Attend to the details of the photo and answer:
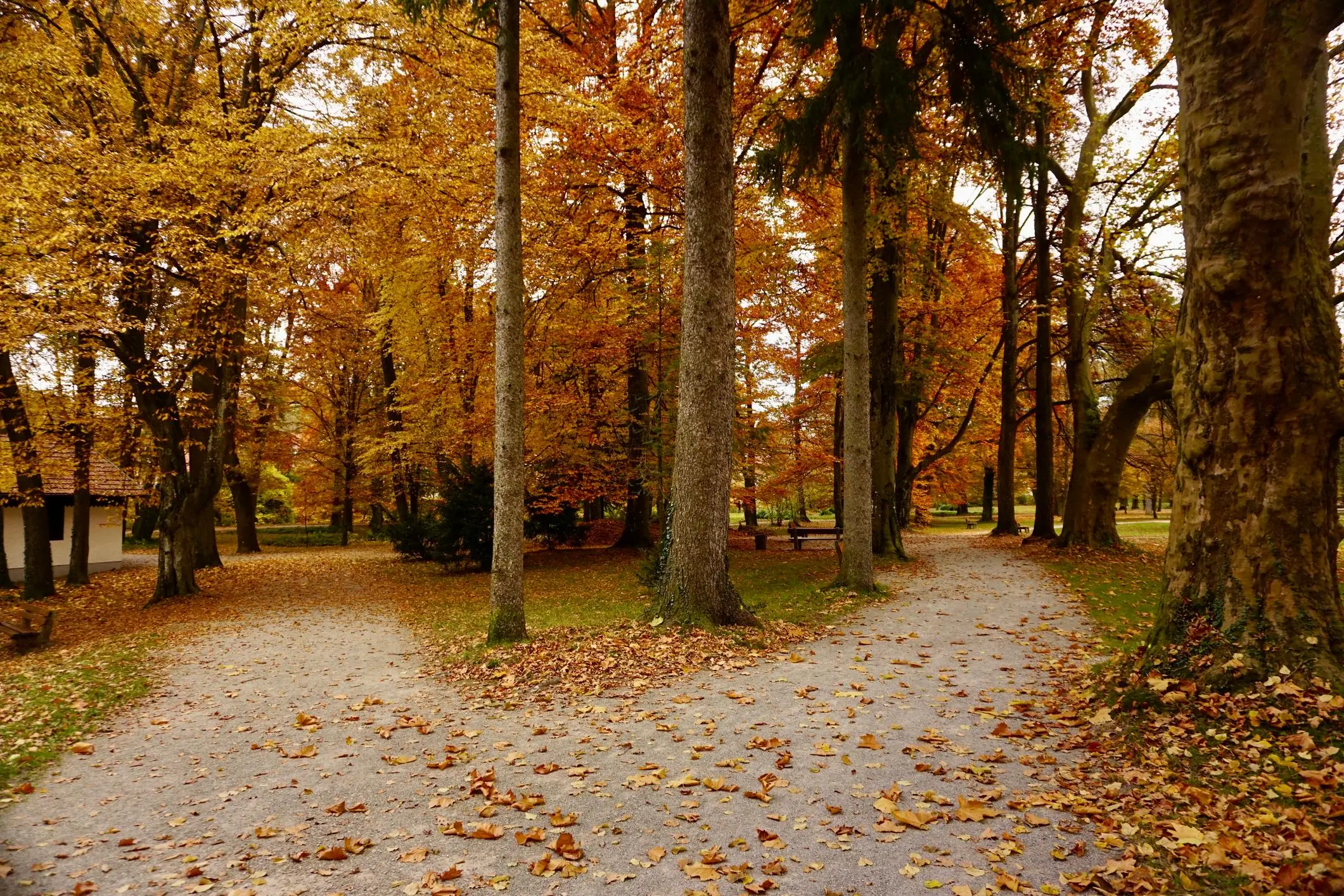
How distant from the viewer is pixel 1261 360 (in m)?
4.48

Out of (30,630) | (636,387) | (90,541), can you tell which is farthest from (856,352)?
(90,541)

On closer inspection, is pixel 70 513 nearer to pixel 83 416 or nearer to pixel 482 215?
pixel 83 416

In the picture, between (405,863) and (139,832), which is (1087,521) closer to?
(405,863)

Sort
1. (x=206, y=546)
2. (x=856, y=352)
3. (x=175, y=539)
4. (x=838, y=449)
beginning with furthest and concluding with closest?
(x=838, y=449), (x=206, y=546), (x=175, y=539), (x=856, y=352)

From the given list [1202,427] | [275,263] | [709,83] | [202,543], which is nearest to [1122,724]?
[1202,427]

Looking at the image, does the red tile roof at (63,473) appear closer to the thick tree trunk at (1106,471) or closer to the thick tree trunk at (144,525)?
the thick tree trunk at (144,525)

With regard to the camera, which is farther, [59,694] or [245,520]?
[245,520]

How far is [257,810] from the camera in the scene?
4.52 m

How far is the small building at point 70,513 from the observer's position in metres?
16.7

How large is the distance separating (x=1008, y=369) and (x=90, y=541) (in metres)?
29.9

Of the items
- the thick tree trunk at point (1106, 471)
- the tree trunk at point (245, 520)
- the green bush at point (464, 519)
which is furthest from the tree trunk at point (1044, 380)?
the tree trunk at point (245, 520)

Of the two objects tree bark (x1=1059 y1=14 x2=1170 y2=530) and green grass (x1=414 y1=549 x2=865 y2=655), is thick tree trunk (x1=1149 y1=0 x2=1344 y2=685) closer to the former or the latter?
green grass (x1=414 y1=549 x2=865 y2=655)

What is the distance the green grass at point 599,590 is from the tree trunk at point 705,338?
72.0 inches

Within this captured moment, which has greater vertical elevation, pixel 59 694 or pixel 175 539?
pixel 175 539
